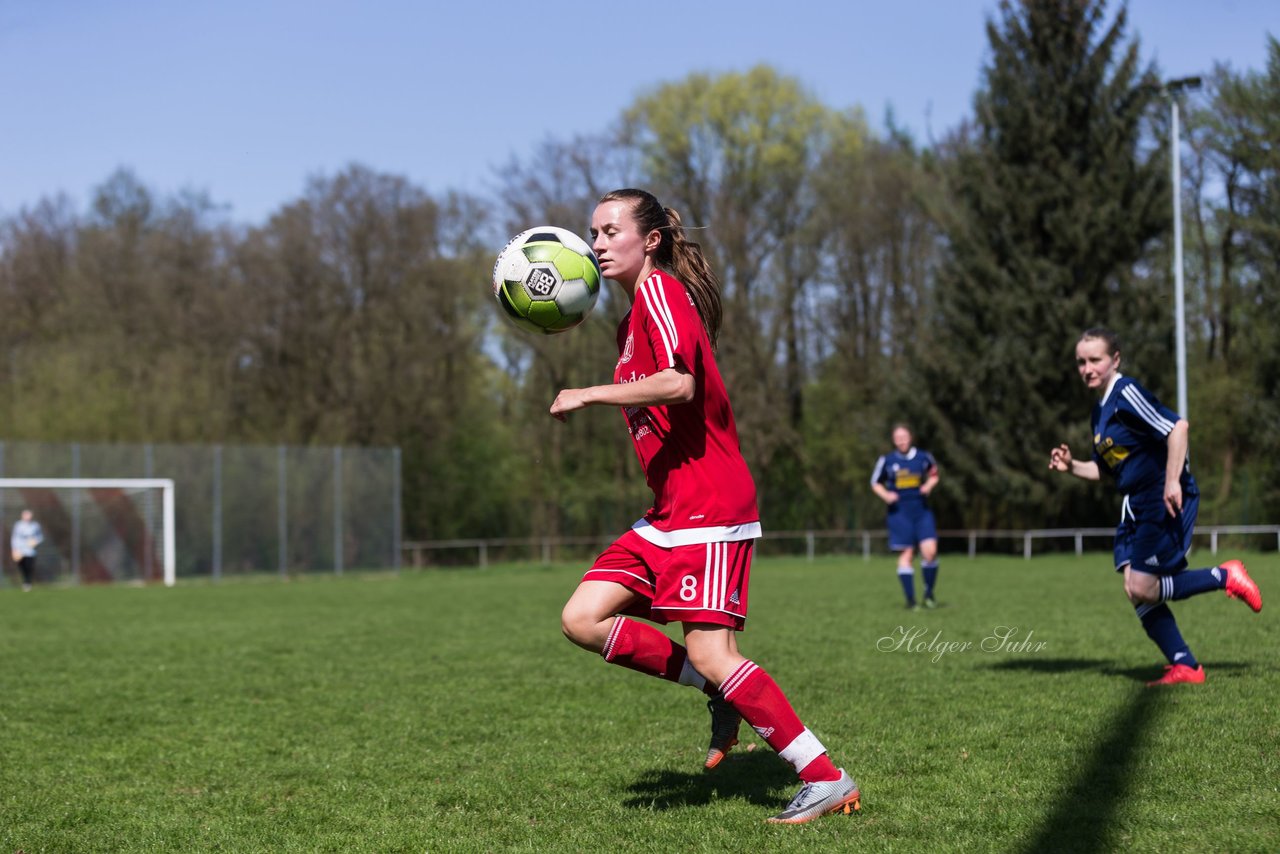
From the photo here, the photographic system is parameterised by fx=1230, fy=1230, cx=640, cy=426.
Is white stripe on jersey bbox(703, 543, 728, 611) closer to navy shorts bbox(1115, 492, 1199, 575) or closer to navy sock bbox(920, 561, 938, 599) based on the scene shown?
navy shorts bbox(1115, 492, 1199, 575)

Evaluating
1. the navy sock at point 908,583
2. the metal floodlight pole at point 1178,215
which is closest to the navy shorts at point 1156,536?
the navy sock at point 908,583

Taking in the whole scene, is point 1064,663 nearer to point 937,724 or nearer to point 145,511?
point 937,724

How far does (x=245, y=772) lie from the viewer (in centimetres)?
542

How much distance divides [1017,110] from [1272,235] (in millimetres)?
7228

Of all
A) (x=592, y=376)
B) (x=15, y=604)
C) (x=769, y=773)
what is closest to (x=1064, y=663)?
(x=769, y=773)

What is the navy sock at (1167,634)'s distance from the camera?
706 cm

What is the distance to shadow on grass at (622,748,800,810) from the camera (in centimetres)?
461

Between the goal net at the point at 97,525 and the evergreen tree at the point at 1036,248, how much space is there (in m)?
19.5

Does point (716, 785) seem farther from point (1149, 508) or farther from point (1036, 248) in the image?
point (1036, 248)

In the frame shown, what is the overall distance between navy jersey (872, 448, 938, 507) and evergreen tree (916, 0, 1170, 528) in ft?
59.5

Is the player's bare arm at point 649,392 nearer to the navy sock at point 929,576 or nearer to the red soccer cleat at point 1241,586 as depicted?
the red soccer cleat at point 1241,586

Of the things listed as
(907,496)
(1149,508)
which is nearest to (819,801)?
(1149,508)

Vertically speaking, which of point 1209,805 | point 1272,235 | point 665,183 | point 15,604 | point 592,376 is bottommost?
point 15,604

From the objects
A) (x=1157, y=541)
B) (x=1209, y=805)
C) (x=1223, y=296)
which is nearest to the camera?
(x=1209, y=805)
